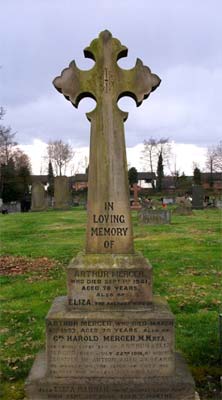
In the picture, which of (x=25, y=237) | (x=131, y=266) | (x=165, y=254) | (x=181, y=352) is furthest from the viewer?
(x=25, y=237)

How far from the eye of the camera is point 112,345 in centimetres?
448

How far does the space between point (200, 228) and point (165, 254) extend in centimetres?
789

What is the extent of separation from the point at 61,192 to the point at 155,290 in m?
29.2

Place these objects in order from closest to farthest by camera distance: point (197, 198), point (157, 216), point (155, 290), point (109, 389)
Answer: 1. point (109, 389)
2. point (155, 290)
3. point (157, 216)
4. point (197, 198)

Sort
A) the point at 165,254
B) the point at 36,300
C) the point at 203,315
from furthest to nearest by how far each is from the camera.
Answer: the point at 165,254, the point at 36,300, the point at 203,315

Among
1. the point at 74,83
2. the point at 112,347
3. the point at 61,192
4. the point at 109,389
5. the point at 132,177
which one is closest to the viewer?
the point at 109,389

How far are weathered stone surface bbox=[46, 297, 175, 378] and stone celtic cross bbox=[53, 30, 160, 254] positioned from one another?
0.81m

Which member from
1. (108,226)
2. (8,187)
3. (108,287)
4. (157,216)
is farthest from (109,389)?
(8,187)

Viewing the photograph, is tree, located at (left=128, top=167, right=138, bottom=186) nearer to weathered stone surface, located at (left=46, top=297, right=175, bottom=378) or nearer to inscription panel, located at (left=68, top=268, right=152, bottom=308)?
inscription panel, located at (left=68, top=268, right=152, bottom=308)

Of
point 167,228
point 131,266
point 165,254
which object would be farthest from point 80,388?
point 167,228

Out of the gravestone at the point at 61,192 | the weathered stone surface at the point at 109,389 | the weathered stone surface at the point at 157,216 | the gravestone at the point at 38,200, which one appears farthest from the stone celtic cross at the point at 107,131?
the gravestone at the point at 38,200

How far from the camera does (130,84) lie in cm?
501

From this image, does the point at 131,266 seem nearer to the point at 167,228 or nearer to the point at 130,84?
the point at 130,84

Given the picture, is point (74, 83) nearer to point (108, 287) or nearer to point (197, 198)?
point (108, 287)
